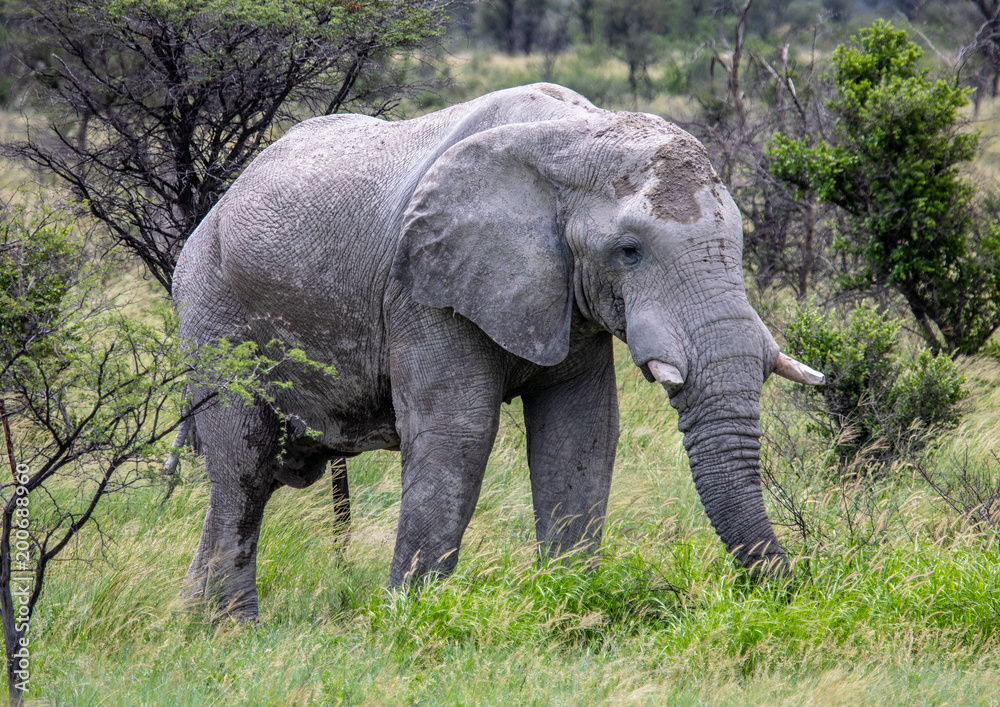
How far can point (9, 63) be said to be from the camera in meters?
14.0

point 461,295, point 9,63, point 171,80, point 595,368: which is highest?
point 9,63

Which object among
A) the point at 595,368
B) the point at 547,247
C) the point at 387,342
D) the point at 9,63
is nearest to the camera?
the point at 547,247

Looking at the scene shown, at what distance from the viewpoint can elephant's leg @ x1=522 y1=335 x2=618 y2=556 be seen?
15.5ft

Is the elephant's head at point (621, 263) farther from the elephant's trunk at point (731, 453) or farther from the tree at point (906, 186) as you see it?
the tree at point (906, 186)

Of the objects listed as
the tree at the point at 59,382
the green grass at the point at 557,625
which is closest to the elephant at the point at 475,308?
the green grass at the point at 557,625

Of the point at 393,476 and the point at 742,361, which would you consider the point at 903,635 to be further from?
the point at 393,476

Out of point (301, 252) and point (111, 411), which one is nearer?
point (111, 411)

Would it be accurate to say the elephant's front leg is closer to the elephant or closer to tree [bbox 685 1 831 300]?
the elephant

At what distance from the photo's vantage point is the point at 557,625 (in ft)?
14.3

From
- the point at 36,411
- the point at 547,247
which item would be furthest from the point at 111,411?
the point at 547,247

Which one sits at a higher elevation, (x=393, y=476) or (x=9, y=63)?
(x=9, y=63)

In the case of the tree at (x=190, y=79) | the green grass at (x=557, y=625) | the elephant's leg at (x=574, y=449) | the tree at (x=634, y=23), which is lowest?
the green grass at (x=557, y=625)

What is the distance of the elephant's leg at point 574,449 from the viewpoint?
15.5 feet

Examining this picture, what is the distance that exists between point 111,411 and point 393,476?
3550mm
